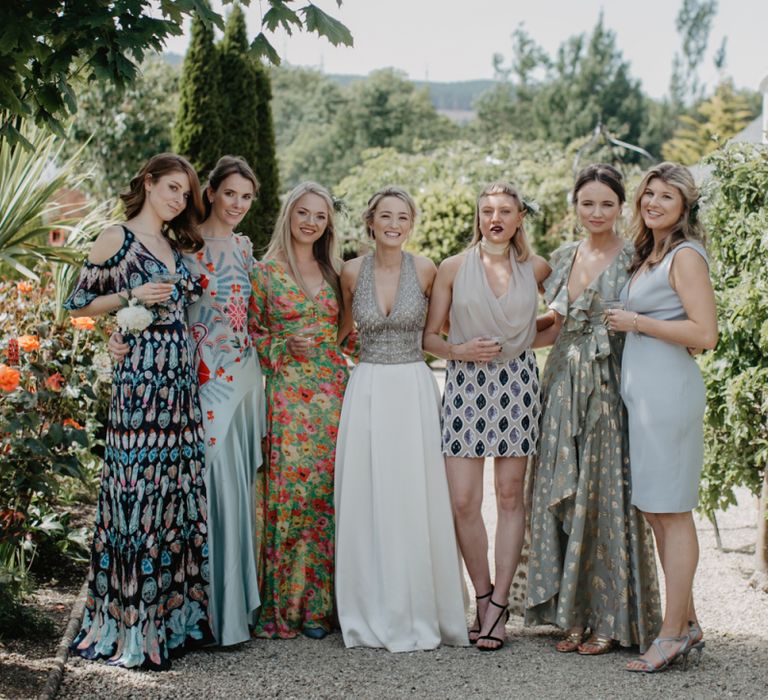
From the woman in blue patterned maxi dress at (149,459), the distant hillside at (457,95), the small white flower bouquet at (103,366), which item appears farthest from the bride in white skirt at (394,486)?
the distant hillside at (457,95)

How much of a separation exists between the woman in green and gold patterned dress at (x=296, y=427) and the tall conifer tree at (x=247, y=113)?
11.7m

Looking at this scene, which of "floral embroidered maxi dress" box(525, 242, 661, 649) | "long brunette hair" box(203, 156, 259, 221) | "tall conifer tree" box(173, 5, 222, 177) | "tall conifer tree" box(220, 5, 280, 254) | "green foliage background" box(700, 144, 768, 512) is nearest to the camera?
"floral embroidered maxi dress" box(525, 242, 661, 649)

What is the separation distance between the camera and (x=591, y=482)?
427cm

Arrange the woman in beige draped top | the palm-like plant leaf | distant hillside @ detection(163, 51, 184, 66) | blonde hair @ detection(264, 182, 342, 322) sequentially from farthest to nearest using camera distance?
distant hillside @ detection(163, 51, 184, 66)
the palm-like plant leaf
blonde hair @ detection(264, 182, 342, 322)
the woman in beige draped top

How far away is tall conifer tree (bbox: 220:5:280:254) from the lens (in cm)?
1633

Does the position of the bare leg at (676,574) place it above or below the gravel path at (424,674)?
above

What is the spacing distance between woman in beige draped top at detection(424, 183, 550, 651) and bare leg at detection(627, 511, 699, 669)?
683 mm

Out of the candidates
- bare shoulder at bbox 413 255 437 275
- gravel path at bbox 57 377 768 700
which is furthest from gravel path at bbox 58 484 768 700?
bare shoulder at bbox 413 255 437 275

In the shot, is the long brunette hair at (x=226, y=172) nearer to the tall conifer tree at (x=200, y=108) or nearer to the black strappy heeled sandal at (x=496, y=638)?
the black strappy heeled sandal at (x=496, y=638)

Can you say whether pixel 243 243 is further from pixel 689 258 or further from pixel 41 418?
pixel 689 258

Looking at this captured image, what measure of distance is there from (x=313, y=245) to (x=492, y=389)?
1.18 m

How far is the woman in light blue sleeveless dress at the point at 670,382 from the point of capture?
3.98 meters

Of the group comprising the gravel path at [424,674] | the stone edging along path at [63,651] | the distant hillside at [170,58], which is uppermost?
the distant hillside at [170,58]

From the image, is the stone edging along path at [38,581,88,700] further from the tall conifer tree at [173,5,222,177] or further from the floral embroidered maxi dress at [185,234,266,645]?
the tall conifer tree at [173,5,222,177]
